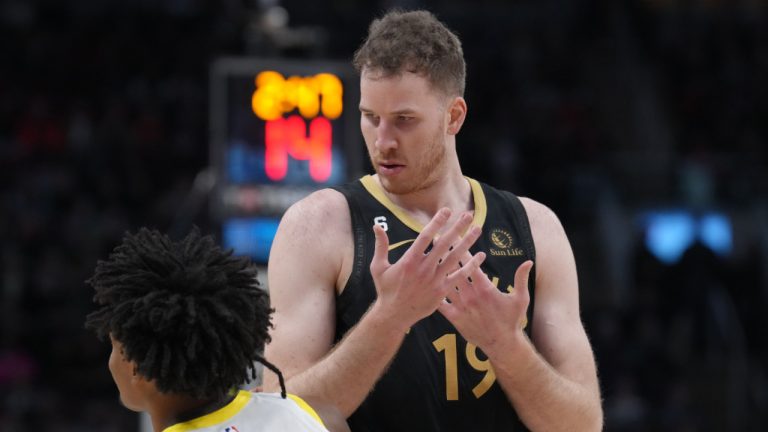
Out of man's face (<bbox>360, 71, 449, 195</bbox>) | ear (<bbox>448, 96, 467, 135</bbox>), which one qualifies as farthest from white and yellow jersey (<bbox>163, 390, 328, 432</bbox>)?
ear (<bbox>448, 96, 467, 135</bbox>)

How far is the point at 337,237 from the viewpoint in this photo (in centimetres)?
420

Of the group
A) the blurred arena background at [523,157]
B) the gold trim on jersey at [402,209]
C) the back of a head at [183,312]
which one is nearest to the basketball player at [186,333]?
the back of a head at [183,312]

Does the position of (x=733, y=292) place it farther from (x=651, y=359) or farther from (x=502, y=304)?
(x=502, y=304)

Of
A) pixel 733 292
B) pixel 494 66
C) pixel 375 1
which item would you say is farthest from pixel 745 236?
pixel 375 1

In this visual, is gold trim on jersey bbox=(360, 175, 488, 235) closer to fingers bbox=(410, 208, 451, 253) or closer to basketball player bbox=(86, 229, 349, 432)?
fingers bbox=(410, 208, 451, 253)

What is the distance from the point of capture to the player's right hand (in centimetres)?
365

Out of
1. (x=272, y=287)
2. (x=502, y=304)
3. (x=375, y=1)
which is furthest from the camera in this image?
(x=375, y=1)

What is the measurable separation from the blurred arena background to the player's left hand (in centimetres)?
652

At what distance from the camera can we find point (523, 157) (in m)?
16.9

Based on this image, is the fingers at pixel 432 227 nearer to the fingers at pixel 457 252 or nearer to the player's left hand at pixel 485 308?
the fingers at pixel 457 252

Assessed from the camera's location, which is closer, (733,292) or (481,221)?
(481,221)

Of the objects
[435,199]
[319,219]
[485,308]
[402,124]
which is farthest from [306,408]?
[435,199]

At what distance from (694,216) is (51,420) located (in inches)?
327

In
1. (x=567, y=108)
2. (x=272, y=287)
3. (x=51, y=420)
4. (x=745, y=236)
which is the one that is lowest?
(x=51, y=420)
